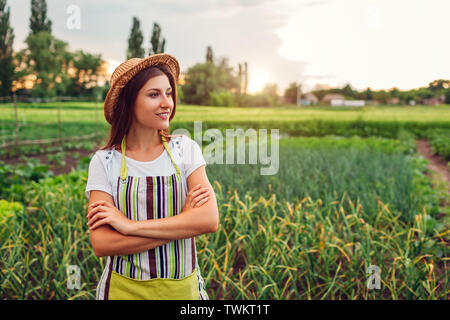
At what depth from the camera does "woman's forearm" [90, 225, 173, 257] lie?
1082mm

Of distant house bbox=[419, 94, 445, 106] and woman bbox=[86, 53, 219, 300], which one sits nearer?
woman bbox=[86, 53, 219, 300]

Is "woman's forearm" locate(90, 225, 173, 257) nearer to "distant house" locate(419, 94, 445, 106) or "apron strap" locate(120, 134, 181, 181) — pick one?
"apron strap" locate(120, 134, 181, 181)

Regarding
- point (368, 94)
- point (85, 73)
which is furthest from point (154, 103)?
point (85, 73)

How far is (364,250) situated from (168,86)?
1795 mm

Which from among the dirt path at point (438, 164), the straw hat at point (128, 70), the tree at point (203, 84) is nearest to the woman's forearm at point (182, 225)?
the straw hat at point (128, 70)

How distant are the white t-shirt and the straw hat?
0.15 meters

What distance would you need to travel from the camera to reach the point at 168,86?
1.13 m

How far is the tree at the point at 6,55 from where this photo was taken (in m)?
23.8

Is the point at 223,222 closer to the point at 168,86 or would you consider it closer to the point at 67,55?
the point at 168,86

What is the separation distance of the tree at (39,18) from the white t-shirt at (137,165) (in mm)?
30810

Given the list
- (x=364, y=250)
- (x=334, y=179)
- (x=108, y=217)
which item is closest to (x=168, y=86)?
(x=108, y=217)

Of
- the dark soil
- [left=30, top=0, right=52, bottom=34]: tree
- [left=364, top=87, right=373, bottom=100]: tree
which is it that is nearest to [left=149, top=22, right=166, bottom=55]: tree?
the dark soil

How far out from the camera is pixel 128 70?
3.63ft

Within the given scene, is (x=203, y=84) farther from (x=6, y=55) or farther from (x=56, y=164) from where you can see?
(x=6, y=55)
